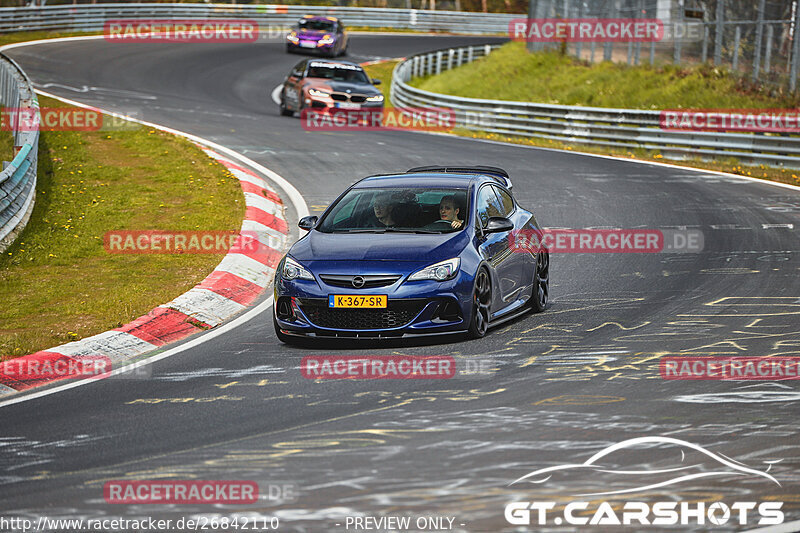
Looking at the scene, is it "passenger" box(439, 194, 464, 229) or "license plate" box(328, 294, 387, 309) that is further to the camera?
"passenger" box(439, 194, 464, 229)

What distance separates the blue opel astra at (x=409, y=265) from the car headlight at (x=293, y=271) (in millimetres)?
12

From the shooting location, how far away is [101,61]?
3903 cm

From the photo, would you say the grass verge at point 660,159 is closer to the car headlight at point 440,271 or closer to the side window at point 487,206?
the side window at point 487,206

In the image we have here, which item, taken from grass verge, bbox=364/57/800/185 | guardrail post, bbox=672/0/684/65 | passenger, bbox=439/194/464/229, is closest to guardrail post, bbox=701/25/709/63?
guardrail post, bbox=672/0/684/65

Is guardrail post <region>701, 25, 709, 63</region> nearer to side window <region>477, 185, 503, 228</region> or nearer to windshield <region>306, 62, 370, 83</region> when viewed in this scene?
windshield <region>306, 62, 370, 83</region>

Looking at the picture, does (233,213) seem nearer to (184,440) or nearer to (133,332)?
(133,332)

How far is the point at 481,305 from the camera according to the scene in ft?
32.1

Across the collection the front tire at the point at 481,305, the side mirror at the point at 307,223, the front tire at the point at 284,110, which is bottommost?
the front tire at the point at 284,110

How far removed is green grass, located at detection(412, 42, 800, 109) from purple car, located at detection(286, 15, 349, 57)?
13.1 feet

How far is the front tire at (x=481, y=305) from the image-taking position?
379 inches

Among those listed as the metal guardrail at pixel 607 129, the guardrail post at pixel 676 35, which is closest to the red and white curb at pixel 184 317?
the metal guardrail at pixel 607 129

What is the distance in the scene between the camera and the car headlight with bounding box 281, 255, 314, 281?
9.63 m

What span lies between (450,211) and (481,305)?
1.11 meters

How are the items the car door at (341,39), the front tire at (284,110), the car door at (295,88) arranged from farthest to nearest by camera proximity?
the car door at (341,39) < the front tire at (284,110) < the car door at (295,88)
